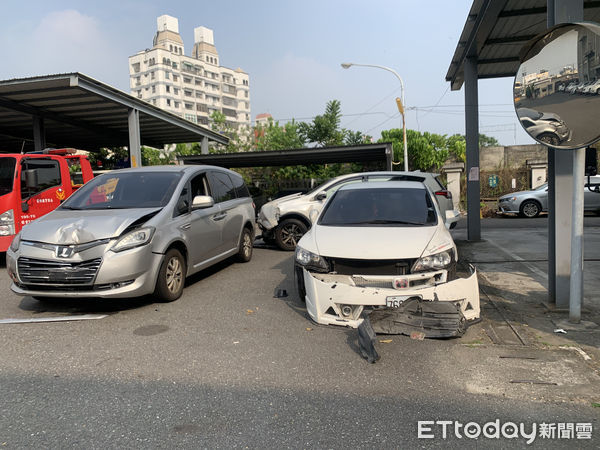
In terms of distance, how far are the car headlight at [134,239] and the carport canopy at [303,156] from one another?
38.8 ft

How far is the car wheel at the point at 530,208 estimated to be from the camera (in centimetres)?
1656

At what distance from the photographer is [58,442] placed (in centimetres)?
274

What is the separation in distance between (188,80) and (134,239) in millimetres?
103907

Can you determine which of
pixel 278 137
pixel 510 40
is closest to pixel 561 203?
pixel 510 40

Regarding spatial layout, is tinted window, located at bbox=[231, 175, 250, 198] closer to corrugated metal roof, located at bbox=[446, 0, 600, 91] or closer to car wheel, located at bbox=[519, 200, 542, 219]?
corrugated metal roof, located at bbox=[446, 0, 600, 91]

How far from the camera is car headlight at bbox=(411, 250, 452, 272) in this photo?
440 cm

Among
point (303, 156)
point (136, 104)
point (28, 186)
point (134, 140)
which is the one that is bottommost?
point (28, 186)

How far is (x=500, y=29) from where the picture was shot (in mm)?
9102

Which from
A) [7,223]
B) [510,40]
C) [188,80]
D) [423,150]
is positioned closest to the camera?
[7,223]

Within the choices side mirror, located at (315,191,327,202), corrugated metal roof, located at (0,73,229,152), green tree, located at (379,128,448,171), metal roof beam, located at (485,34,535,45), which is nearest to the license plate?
side mirror, located at (315,191,327,202)

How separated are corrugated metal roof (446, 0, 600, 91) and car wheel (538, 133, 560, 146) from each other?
3796 mm

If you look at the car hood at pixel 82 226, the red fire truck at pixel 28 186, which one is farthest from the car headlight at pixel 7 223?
the car hood at pixel 82 226

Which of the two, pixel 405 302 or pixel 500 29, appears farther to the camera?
pixel 500 29

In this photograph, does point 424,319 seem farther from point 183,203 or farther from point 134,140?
point 134,140
